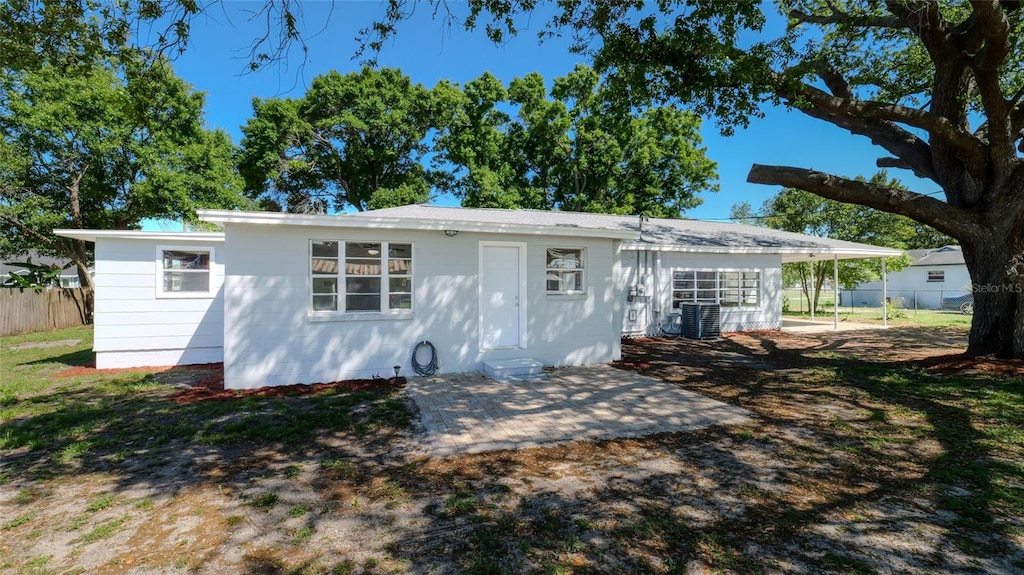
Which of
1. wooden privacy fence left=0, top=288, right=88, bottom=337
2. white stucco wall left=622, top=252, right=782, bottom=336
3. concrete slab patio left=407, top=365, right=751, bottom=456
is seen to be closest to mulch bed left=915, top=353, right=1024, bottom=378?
concrete slab patio left=407, top=365, right=751, bottom=456

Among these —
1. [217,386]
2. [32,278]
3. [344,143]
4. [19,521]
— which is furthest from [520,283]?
[344,143]

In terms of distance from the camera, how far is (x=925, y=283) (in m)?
28.5

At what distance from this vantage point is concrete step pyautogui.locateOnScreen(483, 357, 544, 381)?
7.32 m

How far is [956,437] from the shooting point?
4457 millimetres

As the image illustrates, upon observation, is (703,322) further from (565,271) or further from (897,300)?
(897,300)

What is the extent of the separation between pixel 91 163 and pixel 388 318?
17.5 m

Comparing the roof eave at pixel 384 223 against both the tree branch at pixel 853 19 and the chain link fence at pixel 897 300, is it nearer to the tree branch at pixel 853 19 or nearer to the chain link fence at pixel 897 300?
the tree branch at pixel 853 19

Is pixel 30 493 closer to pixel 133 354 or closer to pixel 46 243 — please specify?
pixel 133 354

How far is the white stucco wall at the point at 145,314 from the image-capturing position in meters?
8.49

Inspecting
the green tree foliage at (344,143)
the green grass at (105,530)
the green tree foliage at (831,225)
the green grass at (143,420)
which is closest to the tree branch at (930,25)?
the green grass at (143,420)

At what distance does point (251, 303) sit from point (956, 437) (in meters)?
9.14

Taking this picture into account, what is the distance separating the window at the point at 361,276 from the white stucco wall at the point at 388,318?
150 mm

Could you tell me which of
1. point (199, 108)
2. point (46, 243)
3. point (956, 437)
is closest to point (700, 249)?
point (956, 437)

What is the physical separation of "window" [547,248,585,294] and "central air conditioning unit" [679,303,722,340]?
5462 mm
